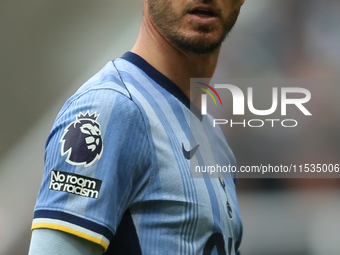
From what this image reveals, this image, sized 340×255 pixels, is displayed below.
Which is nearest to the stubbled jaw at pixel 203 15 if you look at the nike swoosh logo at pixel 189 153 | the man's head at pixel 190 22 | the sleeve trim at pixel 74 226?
the man's head at pixel 190 22

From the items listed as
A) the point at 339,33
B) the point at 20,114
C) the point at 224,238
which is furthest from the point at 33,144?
the point at 339,33

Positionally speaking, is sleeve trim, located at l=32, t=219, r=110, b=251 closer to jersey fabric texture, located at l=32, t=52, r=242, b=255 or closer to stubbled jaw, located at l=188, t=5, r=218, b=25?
jersey fabric texture, located at l=32, t=52, r=242, b=255

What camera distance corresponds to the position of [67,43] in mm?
2396

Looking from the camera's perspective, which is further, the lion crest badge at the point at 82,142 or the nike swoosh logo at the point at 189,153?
the nike swoosh logo at the point at 189,153

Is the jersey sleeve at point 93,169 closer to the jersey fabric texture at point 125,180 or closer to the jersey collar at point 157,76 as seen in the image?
the jersey fabric texture at point 125,180

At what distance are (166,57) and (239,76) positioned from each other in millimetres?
1663

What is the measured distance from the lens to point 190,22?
2.58 ft

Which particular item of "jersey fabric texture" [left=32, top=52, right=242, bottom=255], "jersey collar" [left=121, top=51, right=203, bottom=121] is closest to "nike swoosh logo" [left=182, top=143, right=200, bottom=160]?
"jersey fabric texture" [left=32, top=52, right=242, bottom=255]

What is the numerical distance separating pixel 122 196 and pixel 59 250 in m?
0.11

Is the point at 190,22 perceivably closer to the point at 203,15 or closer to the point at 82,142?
the point at 203,15

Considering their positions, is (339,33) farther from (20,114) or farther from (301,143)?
(20,114)

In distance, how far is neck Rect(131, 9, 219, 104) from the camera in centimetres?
81

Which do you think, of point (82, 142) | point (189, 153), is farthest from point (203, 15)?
point (82, 142)

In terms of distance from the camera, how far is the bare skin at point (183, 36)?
0.79 meters
